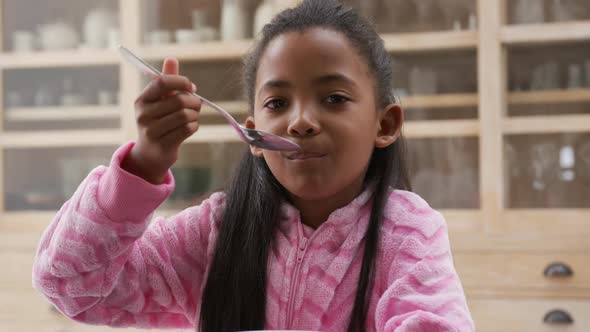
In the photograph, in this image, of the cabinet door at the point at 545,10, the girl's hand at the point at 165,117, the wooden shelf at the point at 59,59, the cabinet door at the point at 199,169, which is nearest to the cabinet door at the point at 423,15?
the cabinet door at the point at 545,10

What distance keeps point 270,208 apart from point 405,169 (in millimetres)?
164

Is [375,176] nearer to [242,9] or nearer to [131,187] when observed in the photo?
[131,187]

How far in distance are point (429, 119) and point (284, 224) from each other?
138 cm

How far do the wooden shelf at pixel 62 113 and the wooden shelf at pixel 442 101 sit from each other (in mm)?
869

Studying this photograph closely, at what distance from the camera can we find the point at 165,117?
0.64 metres

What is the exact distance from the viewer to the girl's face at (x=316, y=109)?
72 centimetres

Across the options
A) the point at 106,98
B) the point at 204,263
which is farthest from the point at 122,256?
the point at 106,98

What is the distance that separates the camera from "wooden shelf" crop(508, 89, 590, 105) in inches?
79.9

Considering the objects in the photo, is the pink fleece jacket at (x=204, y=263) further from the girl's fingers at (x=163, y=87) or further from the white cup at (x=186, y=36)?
the white cup at (x=186, y=36)

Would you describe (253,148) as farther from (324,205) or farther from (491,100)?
(491,100)

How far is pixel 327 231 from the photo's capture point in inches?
31.1

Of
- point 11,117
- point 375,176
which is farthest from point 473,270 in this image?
point 11,117

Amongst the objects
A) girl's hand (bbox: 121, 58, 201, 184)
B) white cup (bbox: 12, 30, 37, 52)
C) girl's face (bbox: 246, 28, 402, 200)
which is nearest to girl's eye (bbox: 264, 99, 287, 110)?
girl's face (bbox: 246, 28, 402, 200)

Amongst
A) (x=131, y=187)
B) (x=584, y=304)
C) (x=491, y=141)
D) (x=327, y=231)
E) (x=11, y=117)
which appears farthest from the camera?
(x=11, y=117)
